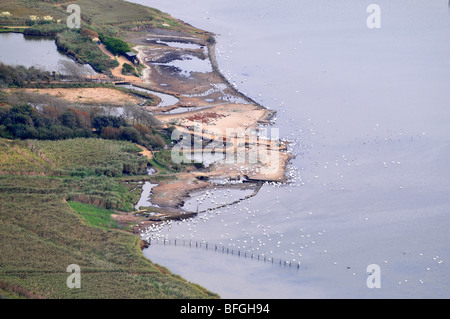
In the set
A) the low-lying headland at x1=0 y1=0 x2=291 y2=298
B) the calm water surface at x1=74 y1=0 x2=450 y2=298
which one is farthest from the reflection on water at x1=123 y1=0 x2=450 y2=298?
the low-lying headland at x1=0 y1=0 x2=291 y2=298

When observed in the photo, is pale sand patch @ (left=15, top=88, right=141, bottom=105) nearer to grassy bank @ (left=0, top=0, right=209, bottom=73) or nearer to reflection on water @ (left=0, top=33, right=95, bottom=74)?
reflection on water @ (left=0, top=33, right=95, bottom=74)

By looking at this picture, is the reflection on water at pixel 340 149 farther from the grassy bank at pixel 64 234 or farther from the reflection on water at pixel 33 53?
the reflection on water at pixel 33 53

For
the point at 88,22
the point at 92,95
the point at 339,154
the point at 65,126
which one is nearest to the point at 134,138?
the point at 65,126

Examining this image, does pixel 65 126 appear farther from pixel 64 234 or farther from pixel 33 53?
pixel 33 53

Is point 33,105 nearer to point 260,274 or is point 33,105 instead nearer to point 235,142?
point 235,142

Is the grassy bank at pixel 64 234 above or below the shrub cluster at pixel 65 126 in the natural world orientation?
below

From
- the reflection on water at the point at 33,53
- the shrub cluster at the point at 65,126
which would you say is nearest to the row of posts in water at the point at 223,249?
the shrub cluster at the point at 65,126
